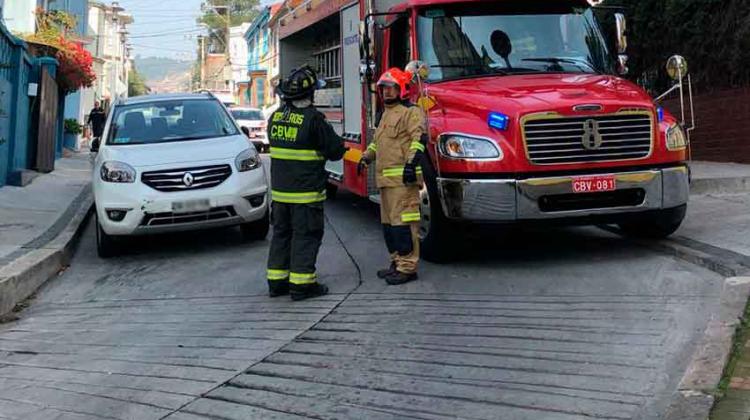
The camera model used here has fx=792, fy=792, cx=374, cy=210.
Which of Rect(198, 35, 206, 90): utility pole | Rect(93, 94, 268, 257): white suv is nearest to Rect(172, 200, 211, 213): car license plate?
Rect(93, 94, 268, 257): white suv

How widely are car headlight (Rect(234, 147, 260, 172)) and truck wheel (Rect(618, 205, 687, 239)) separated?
379cm

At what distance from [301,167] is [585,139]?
2291 millimetres

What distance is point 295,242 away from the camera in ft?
20.0

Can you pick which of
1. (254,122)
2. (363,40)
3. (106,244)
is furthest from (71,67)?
(363,40)

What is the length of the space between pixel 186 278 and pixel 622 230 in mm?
4308

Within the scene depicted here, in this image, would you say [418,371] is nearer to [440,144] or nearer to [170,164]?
[440,144]

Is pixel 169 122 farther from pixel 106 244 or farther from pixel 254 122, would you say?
pixel 254 122

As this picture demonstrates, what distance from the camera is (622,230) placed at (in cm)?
799

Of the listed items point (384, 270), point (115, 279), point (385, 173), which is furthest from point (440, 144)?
point (115, 279)

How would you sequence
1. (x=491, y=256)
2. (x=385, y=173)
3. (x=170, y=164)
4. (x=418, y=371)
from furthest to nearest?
1. (x=170, y=164)
2. (x=491, y=256)
3. (x=385, y=173)
4. (x=418, y=371)

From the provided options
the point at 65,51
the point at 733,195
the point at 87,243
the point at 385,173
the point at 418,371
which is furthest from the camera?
the point at 65,51

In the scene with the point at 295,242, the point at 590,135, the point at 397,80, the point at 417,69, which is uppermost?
the point at 417,69

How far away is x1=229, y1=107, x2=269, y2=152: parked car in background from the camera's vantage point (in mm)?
25734

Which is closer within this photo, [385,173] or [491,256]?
[385,173]
